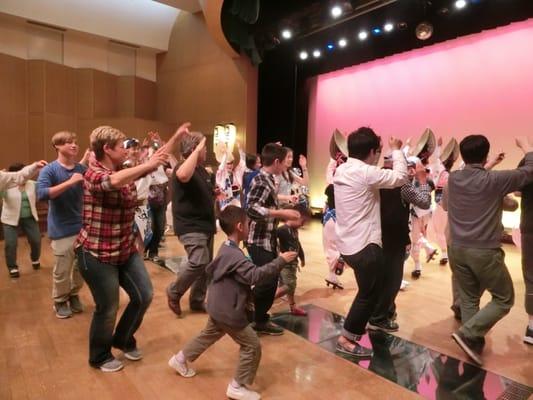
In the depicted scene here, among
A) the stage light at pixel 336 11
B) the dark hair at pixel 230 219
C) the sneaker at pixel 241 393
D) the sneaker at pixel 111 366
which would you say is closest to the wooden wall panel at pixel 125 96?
the stage light at pixel 336 11

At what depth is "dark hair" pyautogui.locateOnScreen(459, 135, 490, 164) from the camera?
2.50 m

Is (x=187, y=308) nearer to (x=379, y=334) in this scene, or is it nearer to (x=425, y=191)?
(x=379, y=334)

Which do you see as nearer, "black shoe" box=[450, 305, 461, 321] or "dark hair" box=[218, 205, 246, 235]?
"dark hair" box=[218, 205, 246, 235]

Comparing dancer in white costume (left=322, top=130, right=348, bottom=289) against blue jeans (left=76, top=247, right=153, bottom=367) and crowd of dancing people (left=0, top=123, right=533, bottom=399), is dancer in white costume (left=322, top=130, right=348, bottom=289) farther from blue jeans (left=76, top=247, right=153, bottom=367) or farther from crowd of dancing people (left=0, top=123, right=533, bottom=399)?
blue jeans (left=76, top=247, right=153, bottom=367)

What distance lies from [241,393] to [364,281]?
0.95m

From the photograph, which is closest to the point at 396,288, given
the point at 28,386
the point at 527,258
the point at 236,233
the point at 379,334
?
the point at 379,334

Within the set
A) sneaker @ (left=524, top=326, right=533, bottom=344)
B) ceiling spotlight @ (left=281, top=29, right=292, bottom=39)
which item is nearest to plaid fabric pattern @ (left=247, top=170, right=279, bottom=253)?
sneaker @ (left=524, top=326, right=533, bottom=344)

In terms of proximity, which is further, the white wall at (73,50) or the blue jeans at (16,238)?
the white wall at (73,50)

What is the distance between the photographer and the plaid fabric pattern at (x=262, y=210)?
276cm

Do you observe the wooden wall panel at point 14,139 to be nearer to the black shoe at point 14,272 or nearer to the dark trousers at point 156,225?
the black shoe at point 14,272

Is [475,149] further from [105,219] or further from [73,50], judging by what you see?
[73,50]

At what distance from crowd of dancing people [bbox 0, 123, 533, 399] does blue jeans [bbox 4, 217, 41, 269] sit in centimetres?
156

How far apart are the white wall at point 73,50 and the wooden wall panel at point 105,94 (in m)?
0.41

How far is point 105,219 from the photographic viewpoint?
2.27 meters
